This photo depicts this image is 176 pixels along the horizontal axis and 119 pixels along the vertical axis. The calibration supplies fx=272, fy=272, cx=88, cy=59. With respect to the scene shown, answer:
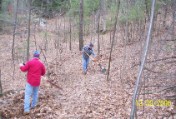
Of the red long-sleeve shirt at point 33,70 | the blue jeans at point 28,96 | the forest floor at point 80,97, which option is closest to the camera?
the forest floor at point 80,97

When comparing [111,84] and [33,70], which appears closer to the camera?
[33,70]

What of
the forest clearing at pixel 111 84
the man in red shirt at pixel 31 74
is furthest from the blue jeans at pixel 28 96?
the forest clearing at pixel 111 84

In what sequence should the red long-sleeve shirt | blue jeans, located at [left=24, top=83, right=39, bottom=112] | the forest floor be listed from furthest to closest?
the red long-sleeve shirt < blue jeans, located at [left=24, top=83, right=39, bottom=112] < the forest floor

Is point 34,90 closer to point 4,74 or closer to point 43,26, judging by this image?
point 4,74

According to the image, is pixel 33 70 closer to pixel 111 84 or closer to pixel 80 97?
pixel 80 97

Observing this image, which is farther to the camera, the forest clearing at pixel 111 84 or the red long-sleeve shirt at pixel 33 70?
the red long-sleeve shirt at pixel 33 70

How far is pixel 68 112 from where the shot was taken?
8.35 meters
